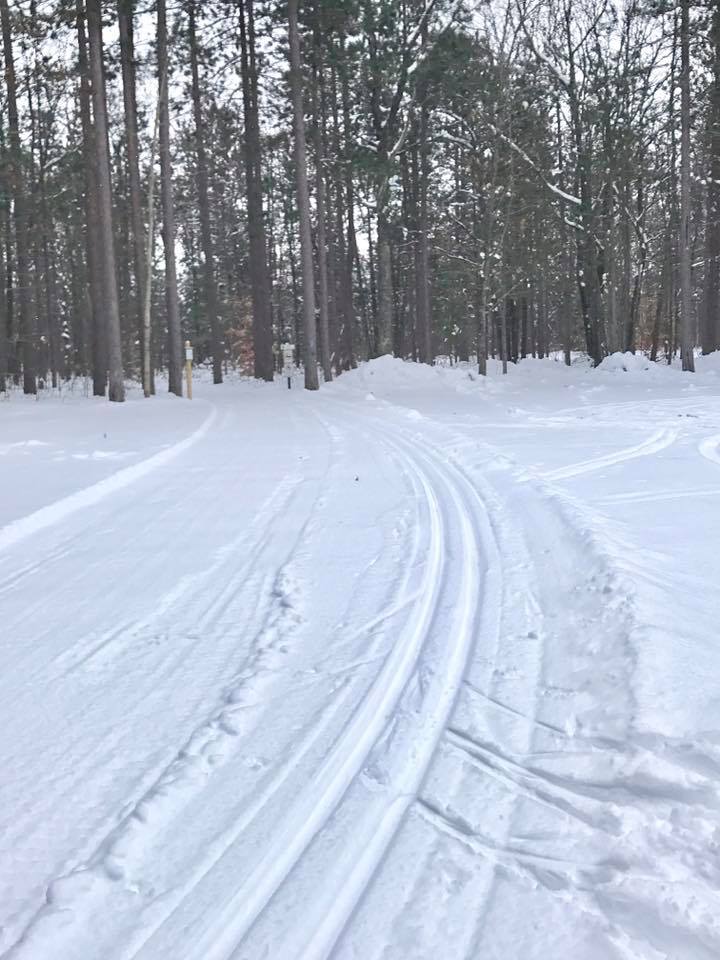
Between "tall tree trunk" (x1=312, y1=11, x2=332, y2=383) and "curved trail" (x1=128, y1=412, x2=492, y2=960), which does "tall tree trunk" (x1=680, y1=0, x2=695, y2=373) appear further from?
"curved trail" (x1=128, y1=412, x2=492, y2=960)

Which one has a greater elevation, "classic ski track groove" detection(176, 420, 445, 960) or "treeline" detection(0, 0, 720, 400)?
"treeline" detection(0, 0, 720, 400)

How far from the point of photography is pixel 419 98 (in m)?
26.5

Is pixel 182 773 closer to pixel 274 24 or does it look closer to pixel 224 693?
pixel 224 693

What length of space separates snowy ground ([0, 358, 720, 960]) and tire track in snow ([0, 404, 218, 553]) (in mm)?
35

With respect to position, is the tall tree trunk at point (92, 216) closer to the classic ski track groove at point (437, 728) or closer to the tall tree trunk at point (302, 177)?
the tall tree trunk at point (302, 177)

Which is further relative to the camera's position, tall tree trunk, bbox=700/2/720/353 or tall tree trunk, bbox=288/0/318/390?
tall tree trunk, bbox=700/2/720/353

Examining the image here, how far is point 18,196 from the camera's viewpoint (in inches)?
866

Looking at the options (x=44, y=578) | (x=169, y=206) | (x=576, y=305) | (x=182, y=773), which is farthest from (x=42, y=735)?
(x=576, y=305)

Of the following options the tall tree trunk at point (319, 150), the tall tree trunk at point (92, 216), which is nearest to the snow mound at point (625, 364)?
the tall tree trunk at point (319, 150)

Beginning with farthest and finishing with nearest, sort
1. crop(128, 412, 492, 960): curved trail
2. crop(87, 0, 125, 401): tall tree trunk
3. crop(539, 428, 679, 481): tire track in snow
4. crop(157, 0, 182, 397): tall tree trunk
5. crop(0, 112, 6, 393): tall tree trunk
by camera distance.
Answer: crop(157, 0, 182, 397): tall tree trunk → crop(0, 112, 6, 393): tall tree trunk → crop(87, 0, 125, 401): tall tree trunk → crop(539, 428, 679, 481): tire track in snow → crop(128, 412, 492, 960): curved trail

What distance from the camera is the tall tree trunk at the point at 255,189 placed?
2611 cm

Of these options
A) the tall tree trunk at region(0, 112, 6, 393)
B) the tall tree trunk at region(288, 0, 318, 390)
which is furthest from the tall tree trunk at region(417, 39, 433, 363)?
the tall tree trunk at region(0, 112, 6, 393)

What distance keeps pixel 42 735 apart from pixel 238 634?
1.19 meters

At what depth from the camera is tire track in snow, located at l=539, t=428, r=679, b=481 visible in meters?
8.51
